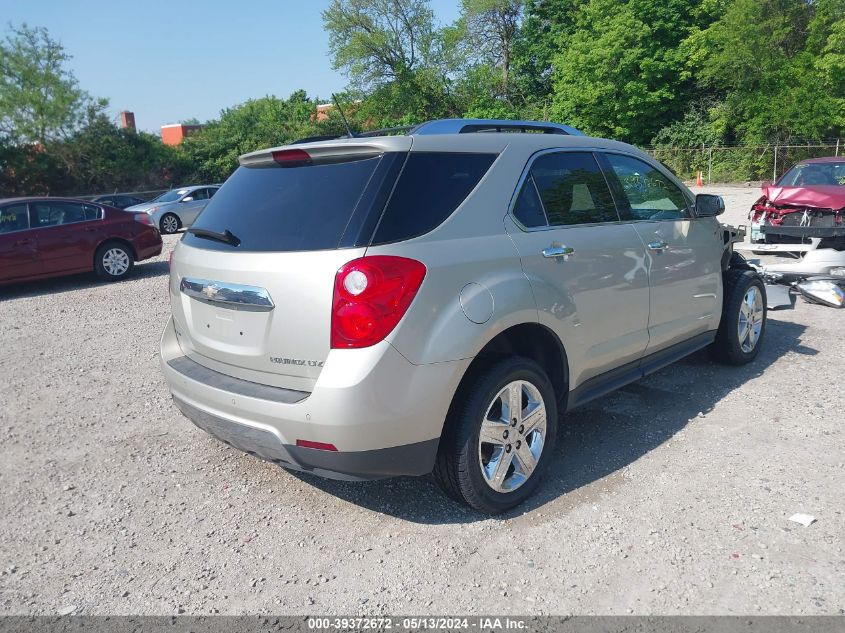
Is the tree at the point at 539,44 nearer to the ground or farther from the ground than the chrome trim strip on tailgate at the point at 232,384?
farther from the ground

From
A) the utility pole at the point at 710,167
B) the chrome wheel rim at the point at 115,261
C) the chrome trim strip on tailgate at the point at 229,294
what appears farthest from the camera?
the utility pole at the point at 710,167

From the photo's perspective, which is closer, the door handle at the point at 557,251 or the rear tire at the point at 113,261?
Result: the door handle at the point at 557,251

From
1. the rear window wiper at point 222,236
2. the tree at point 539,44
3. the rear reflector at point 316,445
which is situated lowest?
the rear reflector at point 316,445

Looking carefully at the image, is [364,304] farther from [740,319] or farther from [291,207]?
[740,319]

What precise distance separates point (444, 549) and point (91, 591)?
1.56 metres

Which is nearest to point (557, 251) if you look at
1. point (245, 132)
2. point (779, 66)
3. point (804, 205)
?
point (804, 205)

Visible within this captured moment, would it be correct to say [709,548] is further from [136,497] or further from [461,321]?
[136,497]

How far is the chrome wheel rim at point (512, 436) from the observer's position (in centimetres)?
326

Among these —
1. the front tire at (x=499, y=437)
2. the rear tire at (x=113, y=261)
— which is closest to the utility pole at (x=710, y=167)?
the rear tire at (x=113, y=261)

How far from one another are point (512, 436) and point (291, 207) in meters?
1.57

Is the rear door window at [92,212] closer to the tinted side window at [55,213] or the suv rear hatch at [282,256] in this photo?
the tinted side window at [55,213]

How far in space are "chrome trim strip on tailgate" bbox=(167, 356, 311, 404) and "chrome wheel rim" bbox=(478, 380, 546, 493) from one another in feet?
3.06

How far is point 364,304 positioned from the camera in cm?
277

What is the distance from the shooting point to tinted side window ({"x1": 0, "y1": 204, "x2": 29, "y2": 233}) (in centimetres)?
1020
